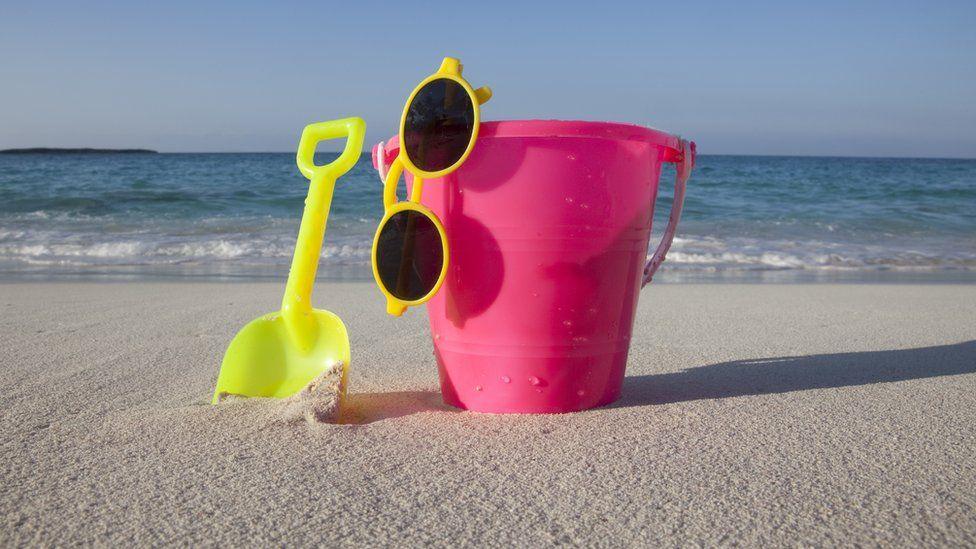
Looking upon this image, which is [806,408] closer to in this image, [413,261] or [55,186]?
[413,261]

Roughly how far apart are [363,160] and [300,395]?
18973 mm

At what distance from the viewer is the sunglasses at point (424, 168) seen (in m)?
1.59

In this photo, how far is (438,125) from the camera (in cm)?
161

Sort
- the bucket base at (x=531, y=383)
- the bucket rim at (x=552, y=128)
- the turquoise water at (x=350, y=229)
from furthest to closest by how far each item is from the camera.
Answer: the turquoise water at (x=350, y=229), the bucket base at (x=531, y=383), the bucket rim at (x=552, y=128)

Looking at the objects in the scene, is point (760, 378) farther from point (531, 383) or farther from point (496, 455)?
point (496, 455)

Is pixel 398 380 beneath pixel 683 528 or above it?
beneath

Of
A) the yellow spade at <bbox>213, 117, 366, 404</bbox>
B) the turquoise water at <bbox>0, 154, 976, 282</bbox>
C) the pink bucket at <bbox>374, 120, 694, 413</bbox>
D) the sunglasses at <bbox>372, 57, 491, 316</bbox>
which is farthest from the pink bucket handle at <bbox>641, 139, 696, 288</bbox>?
the turquoise water at <bbox>0, 154, 976, 282</bbox>

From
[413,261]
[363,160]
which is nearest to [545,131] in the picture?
[413,261]

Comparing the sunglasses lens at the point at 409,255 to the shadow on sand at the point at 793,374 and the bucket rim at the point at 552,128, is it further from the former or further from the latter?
the shadow on sand at the point at 793,374

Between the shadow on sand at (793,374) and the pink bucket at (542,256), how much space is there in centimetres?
24

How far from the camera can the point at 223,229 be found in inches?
340

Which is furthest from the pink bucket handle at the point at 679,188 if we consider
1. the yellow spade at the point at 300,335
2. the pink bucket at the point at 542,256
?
the yellow spade at the point at 300,335

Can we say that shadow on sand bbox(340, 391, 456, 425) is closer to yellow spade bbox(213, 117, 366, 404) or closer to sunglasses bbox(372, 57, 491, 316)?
yellow spade bbox(213, 117, 366, 404)

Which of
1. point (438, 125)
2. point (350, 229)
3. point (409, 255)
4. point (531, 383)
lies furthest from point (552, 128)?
point (350, 229)
